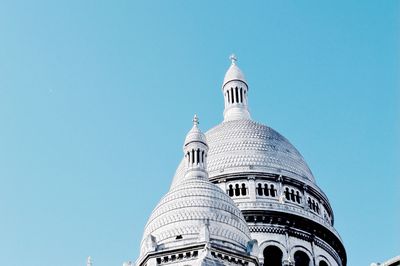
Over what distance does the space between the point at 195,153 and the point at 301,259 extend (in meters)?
8.87

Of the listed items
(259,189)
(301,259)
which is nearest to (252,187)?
(259,189)

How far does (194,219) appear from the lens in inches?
1458

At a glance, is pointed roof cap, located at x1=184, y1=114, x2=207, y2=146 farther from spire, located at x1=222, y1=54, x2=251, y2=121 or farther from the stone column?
spire, located at x1=222, y1=54, x2=251, y2=121

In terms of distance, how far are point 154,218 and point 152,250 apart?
3.45m

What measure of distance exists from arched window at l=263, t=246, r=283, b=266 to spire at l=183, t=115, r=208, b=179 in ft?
20.5

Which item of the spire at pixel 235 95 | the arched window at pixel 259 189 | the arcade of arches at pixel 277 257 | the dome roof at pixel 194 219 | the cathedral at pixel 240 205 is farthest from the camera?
the spire at pixel 235 95

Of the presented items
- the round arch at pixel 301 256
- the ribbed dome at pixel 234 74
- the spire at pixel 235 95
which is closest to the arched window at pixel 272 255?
the round arch at pixel 301 256

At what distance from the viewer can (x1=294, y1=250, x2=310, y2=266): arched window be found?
45.0 meters

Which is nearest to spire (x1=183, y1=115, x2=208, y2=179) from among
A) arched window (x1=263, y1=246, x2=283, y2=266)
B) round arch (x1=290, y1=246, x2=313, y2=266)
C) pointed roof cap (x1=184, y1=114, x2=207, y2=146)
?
pointed roof cap (x1=184, y1=114, x2=207, y2=146)

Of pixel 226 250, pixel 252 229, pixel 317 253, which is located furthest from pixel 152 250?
pixel 317 253

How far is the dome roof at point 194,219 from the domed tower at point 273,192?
5406 mm

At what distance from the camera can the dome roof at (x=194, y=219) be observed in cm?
3612

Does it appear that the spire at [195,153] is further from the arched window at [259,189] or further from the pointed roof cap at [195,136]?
the arched window at [259,189]

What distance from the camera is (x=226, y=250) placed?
35062 millimetres
